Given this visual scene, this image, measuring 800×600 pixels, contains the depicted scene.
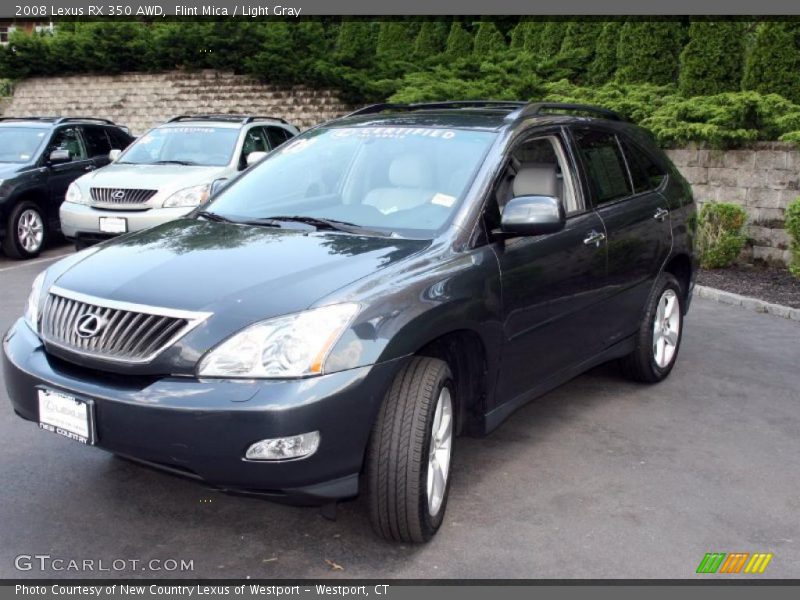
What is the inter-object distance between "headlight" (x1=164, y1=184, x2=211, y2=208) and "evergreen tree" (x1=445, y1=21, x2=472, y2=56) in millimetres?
12032

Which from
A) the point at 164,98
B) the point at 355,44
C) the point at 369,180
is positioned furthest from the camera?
the point at 164,98

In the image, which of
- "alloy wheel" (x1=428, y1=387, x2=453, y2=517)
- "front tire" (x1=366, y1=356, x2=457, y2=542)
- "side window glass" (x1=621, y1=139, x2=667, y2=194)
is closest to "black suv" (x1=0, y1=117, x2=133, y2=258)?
"side window glass" (x1=621, y1=139, x2=667, y2=194)

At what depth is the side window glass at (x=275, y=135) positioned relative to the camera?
475 inches

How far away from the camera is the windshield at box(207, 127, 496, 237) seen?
438 cm

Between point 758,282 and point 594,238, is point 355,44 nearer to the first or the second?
point 758,282

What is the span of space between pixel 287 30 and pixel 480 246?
58.0 feet

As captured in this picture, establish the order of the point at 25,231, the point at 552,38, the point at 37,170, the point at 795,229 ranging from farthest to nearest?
the point at 552,38 < the point at 37,170 < the point at 25,231 < the point at 795,229

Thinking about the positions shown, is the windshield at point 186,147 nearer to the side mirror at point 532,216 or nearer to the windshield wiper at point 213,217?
the windshield wiper at point 213,217

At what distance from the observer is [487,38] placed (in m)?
20.2

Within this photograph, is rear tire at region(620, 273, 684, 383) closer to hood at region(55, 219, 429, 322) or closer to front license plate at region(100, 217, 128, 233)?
hood at region(55, 219, 429, 322)

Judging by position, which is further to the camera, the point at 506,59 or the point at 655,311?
the point at 506,59

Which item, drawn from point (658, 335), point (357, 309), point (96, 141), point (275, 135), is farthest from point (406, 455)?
point (96, 141)

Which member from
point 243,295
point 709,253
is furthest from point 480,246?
point 709,253

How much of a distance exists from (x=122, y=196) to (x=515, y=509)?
704cm
